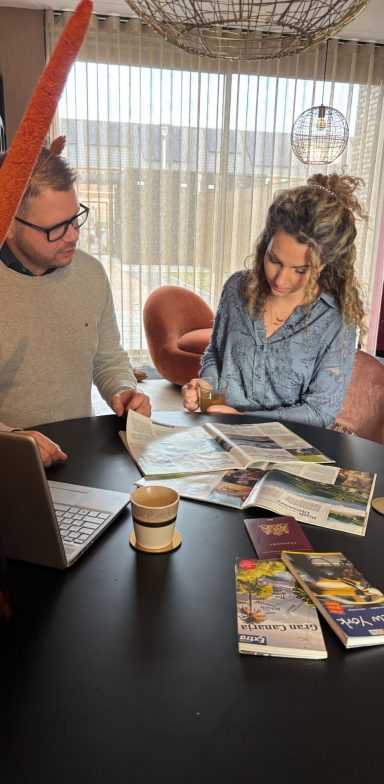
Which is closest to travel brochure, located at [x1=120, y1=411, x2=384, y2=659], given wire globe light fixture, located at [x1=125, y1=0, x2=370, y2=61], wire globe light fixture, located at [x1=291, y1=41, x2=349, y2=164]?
wire globe light fixture, located at [x1=125, y1=0, x2=370, y2=61]

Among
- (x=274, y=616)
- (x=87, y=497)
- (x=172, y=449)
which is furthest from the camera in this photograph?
(x=172, y=449)

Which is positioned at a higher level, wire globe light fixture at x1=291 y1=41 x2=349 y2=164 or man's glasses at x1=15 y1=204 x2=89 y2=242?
wire globe light fixture at x1=291 y1=41 x2=349 y2=164

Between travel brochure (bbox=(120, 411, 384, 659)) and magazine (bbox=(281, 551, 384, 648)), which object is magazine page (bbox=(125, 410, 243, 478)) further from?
magazine (bbox=(281, 551, 384, 648))

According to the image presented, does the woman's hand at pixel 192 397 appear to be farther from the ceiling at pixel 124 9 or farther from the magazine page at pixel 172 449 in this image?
the ceiling at pixel 124 9

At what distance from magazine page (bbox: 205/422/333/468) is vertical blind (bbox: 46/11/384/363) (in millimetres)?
4035

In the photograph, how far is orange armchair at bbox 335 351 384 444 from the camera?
2008mm

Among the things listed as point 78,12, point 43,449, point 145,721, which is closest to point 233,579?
point 145,721

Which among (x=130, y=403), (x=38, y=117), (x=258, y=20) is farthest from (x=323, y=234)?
(x=38, y=117)

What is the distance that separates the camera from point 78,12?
0.74 ft

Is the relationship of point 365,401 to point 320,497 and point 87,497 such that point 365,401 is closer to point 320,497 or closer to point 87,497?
point 320,497

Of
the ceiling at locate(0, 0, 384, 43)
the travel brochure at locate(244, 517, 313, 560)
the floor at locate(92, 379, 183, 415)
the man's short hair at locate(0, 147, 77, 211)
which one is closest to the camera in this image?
the travel brochure at locate(244, 517, 313, 560)

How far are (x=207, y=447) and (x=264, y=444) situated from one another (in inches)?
5.9

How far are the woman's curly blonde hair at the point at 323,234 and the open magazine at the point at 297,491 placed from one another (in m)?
0.82

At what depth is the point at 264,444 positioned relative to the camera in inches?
57.1
